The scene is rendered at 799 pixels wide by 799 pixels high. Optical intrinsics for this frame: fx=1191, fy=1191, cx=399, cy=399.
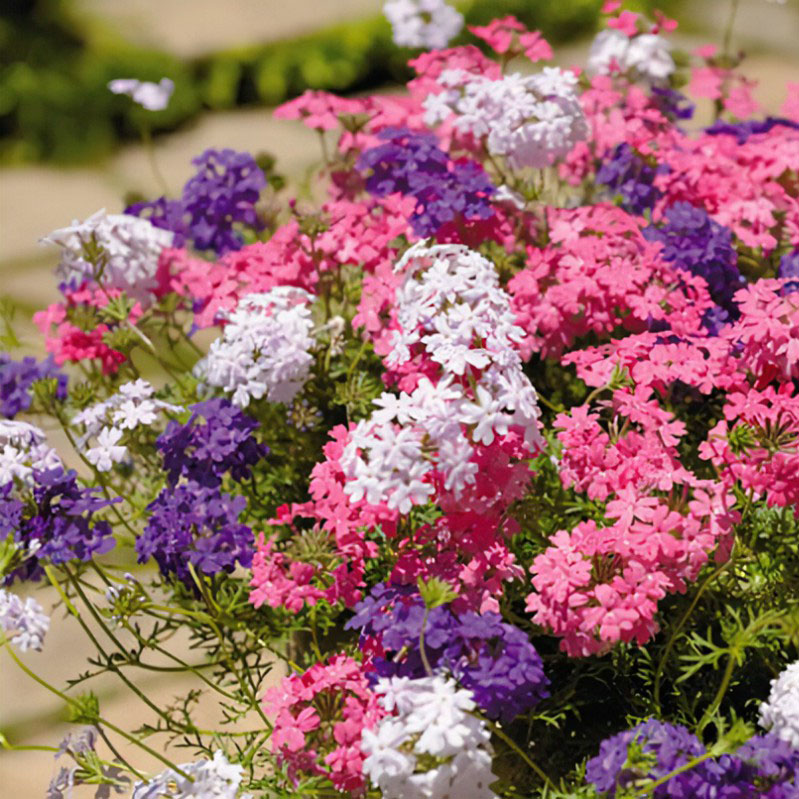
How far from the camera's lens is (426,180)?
220cm

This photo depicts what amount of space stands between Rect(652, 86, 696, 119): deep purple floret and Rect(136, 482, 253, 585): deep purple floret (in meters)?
1.42

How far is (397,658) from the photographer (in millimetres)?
1686

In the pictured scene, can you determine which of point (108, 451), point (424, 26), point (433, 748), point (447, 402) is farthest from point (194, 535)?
point (424, 26)

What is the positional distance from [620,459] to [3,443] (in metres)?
0.99

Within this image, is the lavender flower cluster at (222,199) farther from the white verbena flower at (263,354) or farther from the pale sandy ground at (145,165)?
the pale sandy ground at (145,165)

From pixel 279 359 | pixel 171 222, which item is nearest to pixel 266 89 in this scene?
pixel 171 222

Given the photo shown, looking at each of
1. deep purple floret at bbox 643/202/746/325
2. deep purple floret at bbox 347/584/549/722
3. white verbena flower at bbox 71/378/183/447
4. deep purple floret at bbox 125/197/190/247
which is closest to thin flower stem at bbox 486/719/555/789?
deep purple floret at bbox 347/584/549/722

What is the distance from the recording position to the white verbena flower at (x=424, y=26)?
9.17 ft

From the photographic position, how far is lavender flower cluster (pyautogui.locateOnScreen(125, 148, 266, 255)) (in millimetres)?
2518

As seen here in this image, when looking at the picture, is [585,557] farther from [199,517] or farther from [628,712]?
[199,517]

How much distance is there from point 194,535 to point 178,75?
2.82 meters

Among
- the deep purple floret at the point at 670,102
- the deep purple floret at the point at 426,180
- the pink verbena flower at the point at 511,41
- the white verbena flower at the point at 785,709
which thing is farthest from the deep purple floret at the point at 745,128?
the white verbena flower at the point at 785,709

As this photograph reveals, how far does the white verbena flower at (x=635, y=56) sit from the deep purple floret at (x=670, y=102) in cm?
3

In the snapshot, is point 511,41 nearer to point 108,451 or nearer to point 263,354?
point 263,354
